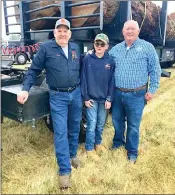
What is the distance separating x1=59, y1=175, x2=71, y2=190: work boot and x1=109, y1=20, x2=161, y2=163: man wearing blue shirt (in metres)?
0.95

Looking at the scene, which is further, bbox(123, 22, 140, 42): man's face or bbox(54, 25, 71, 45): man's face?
bbox(123, 22, 140, 42): man's face

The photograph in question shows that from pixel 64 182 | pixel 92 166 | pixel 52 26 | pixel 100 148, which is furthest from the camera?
pixel 52 26

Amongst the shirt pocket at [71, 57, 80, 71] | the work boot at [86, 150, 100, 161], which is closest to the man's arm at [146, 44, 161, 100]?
the shirt pocket at [71, 57, 80, 71]

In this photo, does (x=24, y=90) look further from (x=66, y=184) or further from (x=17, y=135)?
(x=17, y=135)

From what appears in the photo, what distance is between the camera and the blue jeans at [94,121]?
3412 millimetres

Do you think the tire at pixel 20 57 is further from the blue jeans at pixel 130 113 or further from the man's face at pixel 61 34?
the man's face at pixel 61 34

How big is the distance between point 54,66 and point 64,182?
123cm

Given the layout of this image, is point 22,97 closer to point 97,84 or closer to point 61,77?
point 61,77

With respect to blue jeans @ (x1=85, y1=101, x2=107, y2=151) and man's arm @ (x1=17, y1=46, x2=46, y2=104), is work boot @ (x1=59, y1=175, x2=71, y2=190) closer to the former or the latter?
blue jeans @ (x1=85, y1=101, x2=107, y2=151)

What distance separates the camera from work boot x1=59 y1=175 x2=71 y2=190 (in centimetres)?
278

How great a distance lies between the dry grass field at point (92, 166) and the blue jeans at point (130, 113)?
175 millimetres

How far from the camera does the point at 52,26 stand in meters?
5.02

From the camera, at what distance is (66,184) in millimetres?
2789

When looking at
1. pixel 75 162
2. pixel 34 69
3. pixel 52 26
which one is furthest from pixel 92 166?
pixel 52 26
